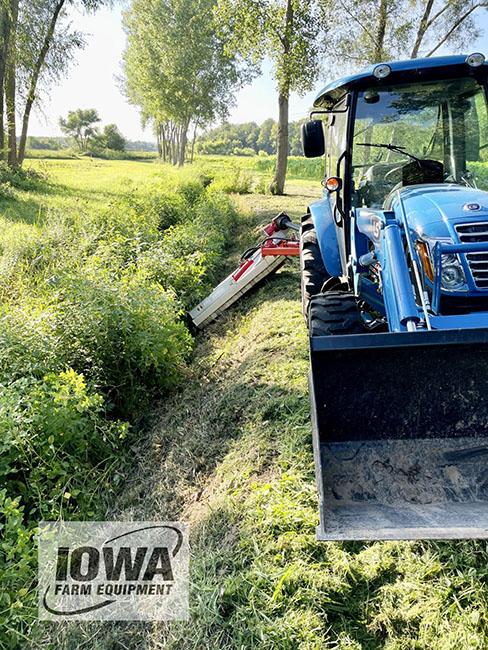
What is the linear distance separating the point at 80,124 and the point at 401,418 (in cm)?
9051

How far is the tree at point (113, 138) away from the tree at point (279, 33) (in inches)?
2507

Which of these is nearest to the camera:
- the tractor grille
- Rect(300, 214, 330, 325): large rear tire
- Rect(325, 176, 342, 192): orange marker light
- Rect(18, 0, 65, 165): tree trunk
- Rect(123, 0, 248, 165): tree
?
the tractor grille

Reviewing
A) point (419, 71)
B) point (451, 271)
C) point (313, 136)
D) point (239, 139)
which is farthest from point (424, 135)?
point (239, 139)

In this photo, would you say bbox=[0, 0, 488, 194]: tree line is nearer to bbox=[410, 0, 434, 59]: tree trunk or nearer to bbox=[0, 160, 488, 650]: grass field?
bbox=[410, 0, 434, 59]: tree trunk

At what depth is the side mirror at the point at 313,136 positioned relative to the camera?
352cm

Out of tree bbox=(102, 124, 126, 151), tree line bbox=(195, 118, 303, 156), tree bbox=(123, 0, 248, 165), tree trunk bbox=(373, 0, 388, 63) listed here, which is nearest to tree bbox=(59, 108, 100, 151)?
tree bbox=(102, 124, 126, 151)

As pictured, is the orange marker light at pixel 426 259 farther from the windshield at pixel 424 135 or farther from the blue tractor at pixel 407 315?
the windshield at pixel 424 135

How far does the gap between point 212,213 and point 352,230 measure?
6800 mm

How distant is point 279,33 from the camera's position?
14180 millimetres

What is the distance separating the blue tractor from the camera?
2234 millimetres

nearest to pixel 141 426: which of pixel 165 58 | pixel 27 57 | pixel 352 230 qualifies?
pixel 352 230

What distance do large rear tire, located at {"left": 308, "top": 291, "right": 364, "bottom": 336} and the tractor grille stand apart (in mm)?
825

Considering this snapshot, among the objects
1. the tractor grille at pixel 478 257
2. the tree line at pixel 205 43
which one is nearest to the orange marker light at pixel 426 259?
the tractor grille at pixel 478 257

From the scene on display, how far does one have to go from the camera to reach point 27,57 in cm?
1867
